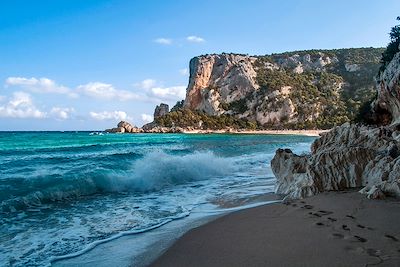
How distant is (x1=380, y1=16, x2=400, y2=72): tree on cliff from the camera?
2099 cm

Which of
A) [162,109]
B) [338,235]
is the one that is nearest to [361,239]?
[338,235]

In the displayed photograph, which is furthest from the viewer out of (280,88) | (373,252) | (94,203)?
(280,88)

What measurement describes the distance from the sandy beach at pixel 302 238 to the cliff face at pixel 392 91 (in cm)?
972

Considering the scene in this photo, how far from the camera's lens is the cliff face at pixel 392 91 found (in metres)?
15.1

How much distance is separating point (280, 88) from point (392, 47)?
4092 inches

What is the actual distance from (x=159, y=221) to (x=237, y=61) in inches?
5376

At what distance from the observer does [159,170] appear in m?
14.7

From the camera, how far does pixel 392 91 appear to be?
615 inches

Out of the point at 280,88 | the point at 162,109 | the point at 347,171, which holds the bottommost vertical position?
the point at 347,171

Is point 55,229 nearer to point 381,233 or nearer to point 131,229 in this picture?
point 131,229

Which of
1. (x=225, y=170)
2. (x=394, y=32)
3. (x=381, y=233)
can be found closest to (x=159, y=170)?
(x=225, y=170)

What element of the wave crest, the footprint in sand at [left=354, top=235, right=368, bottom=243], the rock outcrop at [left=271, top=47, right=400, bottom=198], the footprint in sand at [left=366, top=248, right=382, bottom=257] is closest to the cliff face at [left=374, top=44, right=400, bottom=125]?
the rock outcrop at [left=271, top=47, right=400, bottom=198]

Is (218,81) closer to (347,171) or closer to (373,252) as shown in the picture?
(347,171)

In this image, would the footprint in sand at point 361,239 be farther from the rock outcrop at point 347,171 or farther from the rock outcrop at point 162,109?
the rock outcrop at point 162,109
